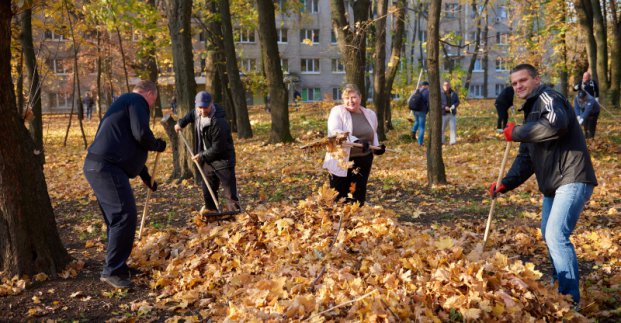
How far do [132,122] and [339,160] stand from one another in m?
2.18

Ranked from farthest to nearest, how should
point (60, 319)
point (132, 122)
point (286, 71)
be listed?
1. point (286, 71)
2. point (132, 122)
3. point (60, 319)

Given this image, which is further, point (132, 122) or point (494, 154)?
point (494, 154)

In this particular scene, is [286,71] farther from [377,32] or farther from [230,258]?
[230,258]

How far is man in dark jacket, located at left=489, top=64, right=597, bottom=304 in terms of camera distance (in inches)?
162

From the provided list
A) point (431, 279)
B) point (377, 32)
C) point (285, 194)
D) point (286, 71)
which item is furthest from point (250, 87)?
point (286, 71)

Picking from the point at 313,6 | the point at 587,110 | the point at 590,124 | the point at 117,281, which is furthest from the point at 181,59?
the point at 313,6

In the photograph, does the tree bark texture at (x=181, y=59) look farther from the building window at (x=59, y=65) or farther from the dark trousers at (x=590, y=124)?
the building window at (x=59, y=65)

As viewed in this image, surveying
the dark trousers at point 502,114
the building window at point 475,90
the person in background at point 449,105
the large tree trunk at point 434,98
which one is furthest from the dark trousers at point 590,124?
the building window at point 475,90

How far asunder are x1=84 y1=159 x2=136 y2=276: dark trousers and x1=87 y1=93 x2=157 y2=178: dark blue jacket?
0.10 meters

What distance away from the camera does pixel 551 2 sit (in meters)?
21.8

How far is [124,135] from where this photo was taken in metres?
5.42

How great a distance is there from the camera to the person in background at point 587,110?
46.8 ft

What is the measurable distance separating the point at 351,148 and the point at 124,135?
2.44 m

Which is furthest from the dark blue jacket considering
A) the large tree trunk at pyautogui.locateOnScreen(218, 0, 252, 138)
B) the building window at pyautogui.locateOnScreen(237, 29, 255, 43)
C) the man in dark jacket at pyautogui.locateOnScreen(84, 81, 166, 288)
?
the building window at pyautogui.locateOnScreen(237, 29, 255, 43)
